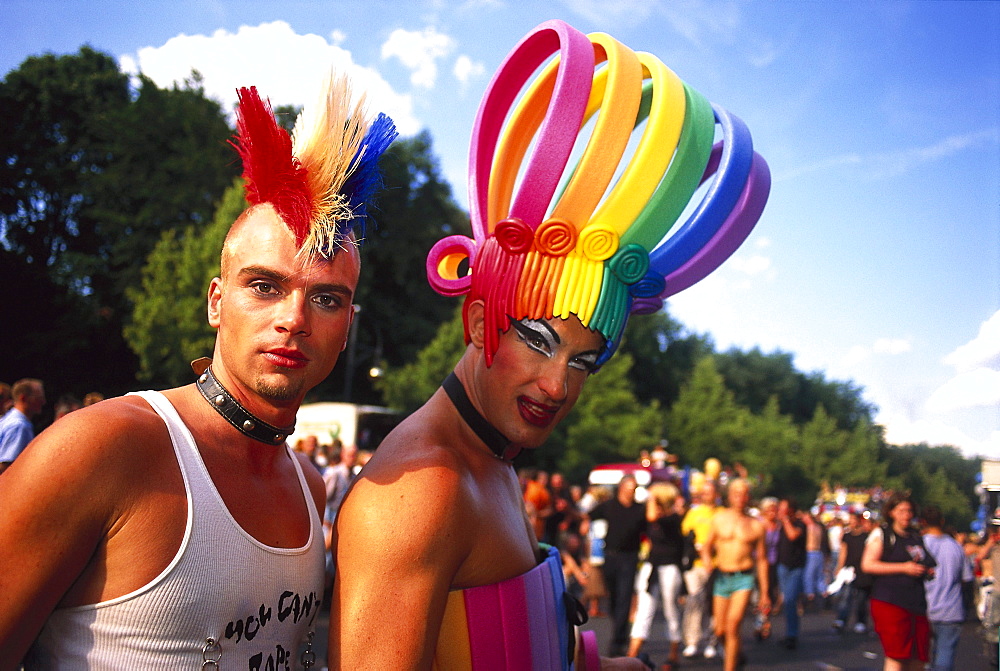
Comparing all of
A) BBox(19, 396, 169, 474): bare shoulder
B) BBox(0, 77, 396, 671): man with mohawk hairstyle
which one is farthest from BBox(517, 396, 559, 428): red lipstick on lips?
BBox(19, 396, 169, 474): bare shoulder

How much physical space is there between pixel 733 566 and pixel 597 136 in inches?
265

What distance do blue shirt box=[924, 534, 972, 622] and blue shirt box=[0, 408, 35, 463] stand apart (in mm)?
7344

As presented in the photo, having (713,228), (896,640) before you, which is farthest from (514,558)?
(896,640)

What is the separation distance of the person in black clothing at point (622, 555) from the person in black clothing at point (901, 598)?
7.85 feet

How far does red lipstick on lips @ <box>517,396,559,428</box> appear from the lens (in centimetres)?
244

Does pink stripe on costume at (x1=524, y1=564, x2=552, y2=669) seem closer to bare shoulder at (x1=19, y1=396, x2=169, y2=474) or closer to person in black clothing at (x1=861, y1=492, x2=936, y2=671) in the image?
bare shoulder at (x1=19, y1=396, x2=169, y2=474)

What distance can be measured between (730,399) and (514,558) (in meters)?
48.9

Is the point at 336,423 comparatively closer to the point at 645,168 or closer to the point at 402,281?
the point at 402,281

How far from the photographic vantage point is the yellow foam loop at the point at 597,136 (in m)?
2.55

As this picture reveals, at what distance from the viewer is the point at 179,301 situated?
2380 centimetres

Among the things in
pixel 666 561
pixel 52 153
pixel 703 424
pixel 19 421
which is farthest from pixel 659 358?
pixel 19 421

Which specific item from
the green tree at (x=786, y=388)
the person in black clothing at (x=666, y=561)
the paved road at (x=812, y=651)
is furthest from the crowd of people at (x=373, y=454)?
the green tree at (x=786, y=388)

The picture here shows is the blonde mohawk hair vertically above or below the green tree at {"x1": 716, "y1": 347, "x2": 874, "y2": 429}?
below

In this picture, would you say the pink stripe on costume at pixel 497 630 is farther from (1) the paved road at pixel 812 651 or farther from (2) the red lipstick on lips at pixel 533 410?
(1) the paved road at pixel 812 651
